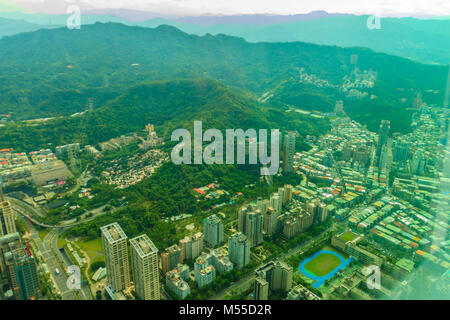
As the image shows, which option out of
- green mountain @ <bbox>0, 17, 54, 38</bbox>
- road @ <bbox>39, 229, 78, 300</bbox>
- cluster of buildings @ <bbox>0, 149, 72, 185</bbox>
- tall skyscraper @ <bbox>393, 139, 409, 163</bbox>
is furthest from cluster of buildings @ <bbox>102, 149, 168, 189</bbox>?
tall skyscraper @ <bbox>393, 139, 409, 163</bbox>

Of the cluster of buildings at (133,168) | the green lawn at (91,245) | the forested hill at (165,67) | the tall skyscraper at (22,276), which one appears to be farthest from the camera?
the forested hill at (165,67)

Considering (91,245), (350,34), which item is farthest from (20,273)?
(350,34)

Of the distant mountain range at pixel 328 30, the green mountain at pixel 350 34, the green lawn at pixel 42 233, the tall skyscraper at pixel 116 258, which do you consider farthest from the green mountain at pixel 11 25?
the tall skyscraper at pixel 116 258

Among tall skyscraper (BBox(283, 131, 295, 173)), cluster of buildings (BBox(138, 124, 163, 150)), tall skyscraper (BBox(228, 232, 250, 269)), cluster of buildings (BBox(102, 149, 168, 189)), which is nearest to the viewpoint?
tall skyscraper (BBox(228, 232, 250, 269))

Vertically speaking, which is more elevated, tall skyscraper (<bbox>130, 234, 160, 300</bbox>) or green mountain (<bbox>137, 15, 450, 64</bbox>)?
green mountain (<bbox>137, 15, 450, 64</bbox>)

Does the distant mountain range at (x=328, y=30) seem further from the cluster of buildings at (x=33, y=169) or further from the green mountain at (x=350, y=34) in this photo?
the cluster of buildings at (x=33, y=169)

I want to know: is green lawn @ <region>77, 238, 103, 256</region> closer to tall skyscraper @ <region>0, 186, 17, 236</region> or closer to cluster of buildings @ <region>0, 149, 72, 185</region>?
tall skyscraper @ <region>0, 186, 17, 236</region>
